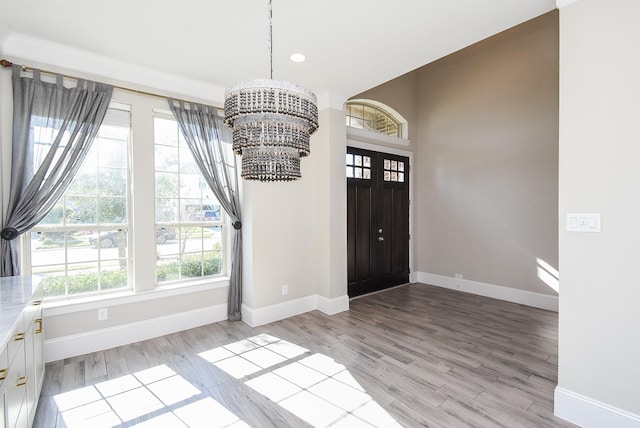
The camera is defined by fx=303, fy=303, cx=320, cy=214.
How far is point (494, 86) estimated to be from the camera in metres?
4.70

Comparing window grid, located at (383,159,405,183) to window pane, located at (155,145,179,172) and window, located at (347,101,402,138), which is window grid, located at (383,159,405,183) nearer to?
window, located at (347,101,402,138)

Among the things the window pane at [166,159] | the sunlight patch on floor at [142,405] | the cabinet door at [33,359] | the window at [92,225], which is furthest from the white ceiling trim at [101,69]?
the sunlight patch on floor at [142,405]

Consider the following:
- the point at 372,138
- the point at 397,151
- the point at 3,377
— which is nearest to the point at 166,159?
the point at 3,377

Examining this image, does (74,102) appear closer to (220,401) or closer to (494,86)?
(220,401)

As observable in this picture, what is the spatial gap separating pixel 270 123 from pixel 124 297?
8.75 ft

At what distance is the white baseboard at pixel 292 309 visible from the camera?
371 centimetres

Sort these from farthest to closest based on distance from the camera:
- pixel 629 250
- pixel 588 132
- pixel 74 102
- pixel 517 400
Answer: pixel 74 102
pixel 517 400
pixel 588 132
pixel 629 250

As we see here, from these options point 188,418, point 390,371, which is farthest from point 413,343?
point 188,418

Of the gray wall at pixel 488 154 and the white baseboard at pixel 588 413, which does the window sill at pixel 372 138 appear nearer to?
the gray wall at pixel 488 154

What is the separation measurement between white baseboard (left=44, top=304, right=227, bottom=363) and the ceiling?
8.47ft

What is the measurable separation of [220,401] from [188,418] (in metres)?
0.24

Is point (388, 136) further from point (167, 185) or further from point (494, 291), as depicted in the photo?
point (167, 185)

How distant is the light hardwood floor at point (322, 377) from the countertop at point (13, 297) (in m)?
0.86

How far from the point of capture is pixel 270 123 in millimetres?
1677
